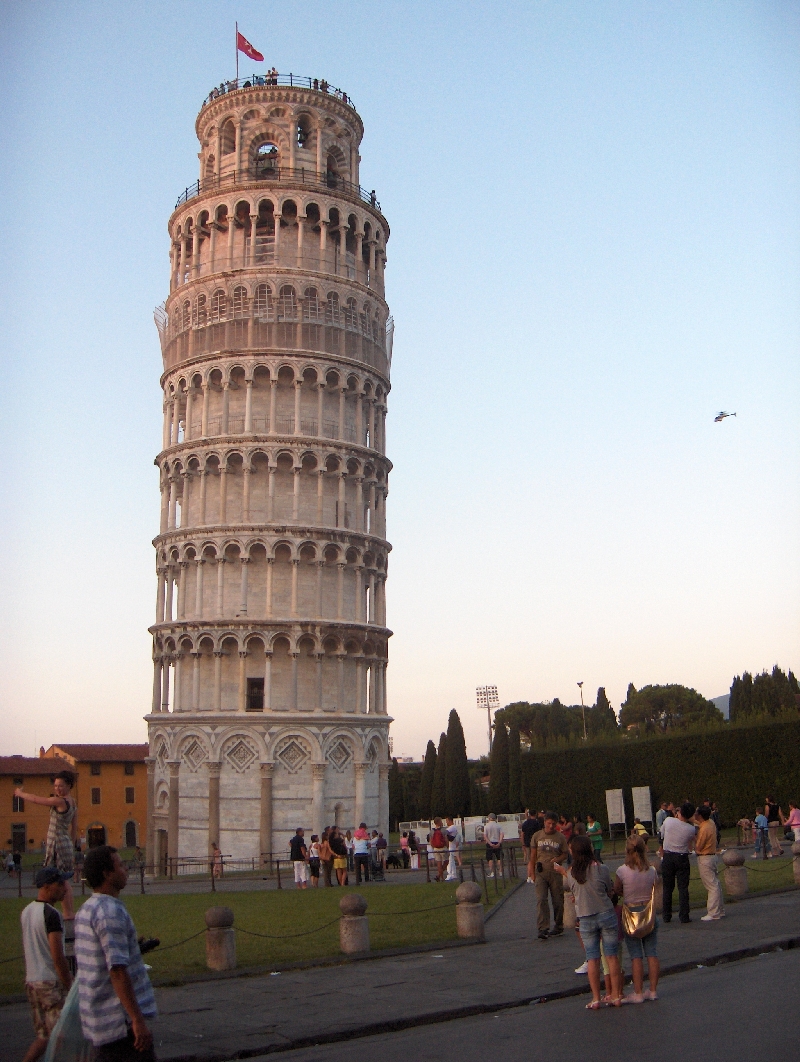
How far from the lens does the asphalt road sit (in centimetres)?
1066

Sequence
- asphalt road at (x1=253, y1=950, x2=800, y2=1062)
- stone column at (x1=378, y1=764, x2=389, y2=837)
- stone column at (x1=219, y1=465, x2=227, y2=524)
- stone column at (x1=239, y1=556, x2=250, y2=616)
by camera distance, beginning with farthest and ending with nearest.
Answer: stone column at (x1=378, y1=764, x2=389, y2=837) → stone column at (x1=219, y1=465, x2=227, y2=524) → stone column at (x1=239, y1=556, x2=250, y2=616) → asphalt road at (x1=253, y1=950, x2=800, y2=1062)

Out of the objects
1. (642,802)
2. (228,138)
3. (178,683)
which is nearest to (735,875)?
(642,802)

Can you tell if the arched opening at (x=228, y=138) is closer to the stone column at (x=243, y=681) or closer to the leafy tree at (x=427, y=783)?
the stone column at (x=243, y=681)

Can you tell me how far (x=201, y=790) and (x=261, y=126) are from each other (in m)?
34.1

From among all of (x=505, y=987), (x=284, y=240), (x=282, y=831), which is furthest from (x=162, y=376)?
(x=505, y=987)

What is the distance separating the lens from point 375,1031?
12664 mm

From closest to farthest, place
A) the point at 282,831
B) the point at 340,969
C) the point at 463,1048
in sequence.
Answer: the point at 463,1048, the point at 340,969, the point at 282,831

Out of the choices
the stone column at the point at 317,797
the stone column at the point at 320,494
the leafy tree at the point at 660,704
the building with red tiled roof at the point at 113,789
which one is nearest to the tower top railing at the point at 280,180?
the stone column at the point at 320,494

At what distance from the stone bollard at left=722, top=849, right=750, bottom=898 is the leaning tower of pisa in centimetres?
3024

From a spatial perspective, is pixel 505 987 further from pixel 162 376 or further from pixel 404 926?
pixel 162 376

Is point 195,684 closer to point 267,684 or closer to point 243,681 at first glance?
point 243,681

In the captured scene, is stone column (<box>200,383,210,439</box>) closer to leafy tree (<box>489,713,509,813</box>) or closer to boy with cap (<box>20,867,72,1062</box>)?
boy with cap (<box>20,867,72,1062</box>)

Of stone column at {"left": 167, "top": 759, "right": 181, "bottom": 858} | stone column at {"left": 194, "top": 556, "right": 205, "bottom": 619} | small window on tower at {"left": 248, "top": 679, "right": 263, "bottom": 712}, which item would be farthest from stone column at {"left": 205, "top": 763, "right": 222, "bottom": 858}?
stone column at {"left": 194, "top": 556, "right": 205, "bottom": 619}

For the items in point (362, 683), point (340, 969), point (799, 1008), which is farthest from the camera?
point (362, 683)
